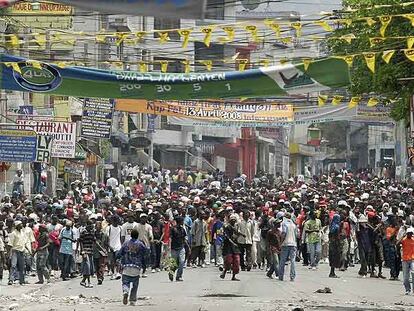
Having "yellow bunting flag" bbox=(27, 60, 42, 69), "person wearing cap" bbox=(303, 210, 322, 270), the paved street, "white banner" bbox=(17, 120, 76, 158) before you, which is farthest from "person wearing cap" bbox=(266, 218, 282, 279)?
"white banner" bbox=(17, 120, 76, 158)

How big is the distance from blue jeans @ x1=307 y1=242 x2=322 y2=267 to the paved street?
120cm

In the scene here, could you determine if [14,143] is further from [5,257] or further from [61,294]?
[61,294]

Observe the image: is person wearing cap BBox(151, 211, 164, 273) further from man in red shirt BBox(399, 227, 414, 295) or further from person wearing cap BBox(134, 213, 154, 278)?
man in red shirt BBox(399, 227, 414, 295)

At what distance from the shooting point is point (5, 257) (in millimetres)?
25828

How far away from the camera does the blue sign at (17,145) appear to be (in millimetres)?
30603

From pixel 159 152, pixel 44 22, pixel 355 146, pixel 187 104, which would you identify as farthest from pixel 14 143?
pixel 355 146

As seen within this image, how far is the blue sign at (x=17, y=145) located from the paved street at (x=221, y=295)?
632cm

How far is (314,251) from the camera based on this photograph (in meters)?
27.4

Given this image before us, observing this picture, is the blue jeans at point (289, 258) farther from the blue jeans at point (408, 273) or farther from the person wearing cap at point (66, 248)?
the person wearing cap at point (66, 248)

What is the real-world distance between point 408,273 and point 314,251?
5619 millimetres

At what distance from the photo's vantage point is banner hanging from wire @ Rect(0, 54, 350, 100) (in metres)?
20.8

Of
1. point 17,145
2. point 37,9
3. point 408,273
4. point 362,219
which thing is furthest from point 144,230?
point 37,9

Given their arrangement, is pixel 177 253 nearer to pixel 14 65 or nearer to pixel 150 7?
pixel 14 65

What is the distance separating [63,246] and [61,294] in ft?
10.4
